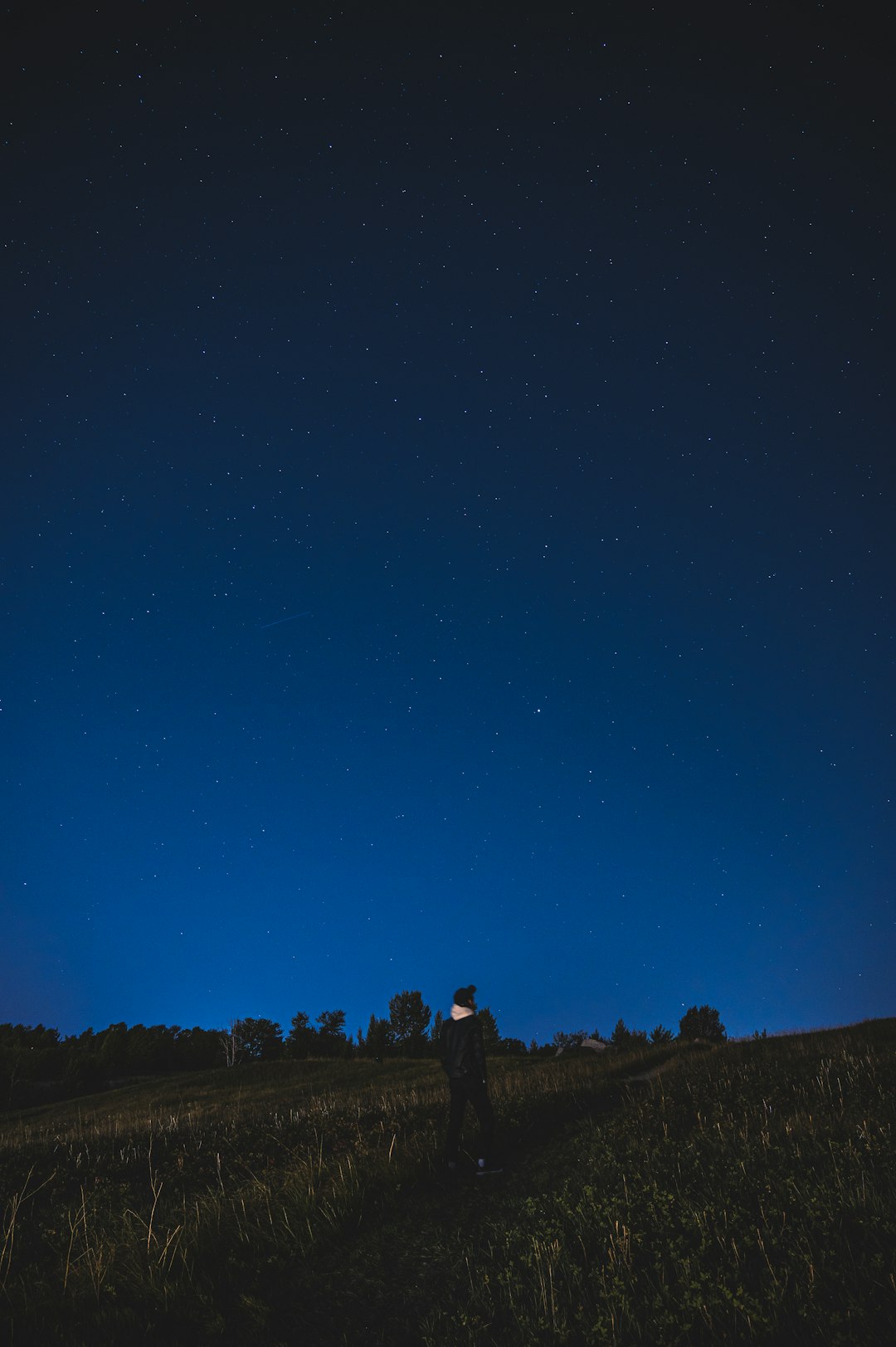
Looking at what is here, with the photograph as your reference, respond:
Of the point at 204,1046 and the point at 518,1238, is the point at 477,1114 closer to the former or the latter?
the point at 518,1238

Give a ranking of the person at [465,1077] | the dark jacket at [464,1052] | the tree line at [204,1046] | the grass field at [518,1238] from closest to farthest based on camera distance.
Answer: the grass field at [518,1238]
the person at [465,1077]
the dark jacket at [464,1052]
the tree line at [204,1046]

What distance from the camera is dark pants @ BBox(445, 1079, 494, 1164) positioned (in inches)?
317

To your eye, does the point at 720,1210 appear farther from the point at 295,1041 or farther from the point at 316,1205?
the point at 295,1041

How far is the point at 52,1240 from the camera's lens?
7195mm

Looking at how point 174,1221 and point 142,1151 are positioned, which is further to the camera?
point 142,1151

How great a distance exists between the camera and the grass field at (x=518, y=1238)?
420 centimetres

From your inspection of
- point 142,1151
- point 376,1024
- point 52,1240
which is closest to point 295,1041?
point 376,1024

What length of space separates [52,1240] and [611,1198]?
6338 millimetres

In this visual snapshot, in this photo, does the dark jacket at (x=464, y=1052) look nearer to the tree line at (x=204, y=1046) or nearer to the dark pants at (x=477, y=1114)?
the dark pants at (x=477, y=1114)

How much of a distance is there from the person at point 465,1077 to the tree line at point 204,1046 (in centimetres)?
4009

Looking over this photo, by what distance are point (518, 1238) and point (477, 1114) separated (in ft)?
9.70

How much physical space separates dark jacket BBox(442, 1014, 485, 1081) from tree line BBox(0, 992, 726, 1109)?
4015 centimetres

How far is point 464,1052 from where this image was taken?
8.50 metres

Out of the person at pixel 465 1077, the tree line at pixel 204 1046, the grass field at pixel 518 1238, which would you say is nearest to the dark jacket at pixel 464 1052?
the person at pixel 465 1077
